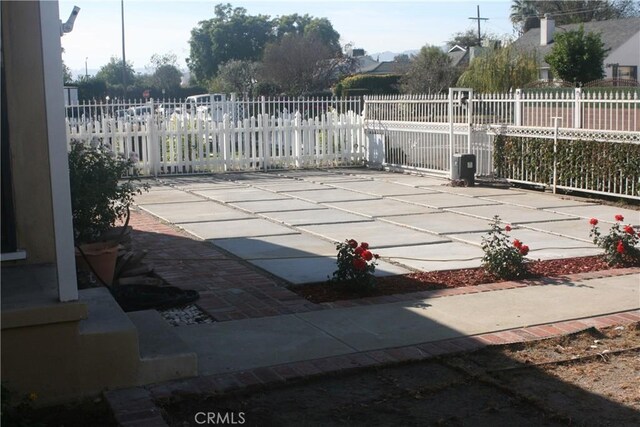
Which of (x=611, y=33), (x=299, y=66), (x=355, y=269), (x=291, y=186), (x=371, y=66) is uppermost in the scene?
(x=611, y=33)

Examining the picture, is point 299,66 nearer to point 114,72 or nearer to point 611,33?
point 611,33

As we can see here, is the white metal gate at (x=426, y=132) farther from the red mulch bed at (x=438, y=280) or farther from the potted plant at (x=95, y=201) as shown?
the potted plant at (x=95, y=201)

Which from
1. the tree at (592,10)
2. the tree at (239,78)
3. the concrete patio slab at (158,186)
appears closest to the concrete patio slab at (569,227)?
the concrete patio slab at (158,186)

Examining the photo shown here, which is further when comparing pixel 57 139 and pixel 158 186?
pixel 158 186

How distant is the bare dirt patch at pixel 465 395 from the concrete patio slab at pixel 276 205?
792 centimetres

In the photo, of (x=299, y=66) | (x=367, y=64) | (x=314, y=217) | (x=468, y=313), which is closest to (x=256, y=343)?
(x=468, y=313)

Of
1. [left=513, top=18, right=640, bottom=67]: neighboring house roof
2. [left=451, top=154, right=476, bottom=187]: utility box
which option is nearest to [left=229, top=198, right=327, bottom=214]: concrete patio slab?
[left=451, top=154, right=476, bottom=187]: utility box

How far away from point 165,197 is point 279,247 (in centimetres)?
605

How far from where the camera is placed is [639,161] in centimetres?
1314

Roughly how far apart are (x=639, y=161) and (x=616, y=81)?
27.8m

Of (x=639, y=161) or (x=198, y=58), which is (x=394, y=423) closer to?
(x=639, y=161)

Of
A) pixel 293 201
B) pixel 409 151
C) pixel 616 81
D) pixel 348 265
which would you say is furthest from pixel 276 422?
pixel 616 81

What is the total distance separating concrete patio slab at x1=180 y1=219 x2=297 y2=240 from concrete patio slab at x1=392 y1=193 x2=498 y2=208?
10.6 feet

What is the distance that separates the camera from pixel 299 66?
154 feet
